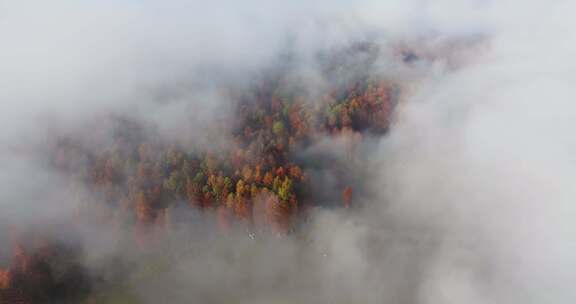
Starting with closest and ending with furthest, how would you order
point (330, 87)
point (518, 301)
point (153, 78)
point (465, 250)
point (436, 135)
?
point (518, 301) → point (465, 250) → point (436, 135) → point (330, 87) → point (153, 78)

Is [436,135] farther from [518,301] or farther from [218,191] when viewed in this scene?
[218,191]

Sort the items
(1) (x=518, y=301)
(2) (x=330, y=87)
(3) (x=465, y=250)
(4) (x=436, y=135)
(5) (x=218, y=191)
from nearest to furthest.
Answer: (1) (x=518, y=301) → (3) (x=465, y=250) → (5) (x=218, y=191) → (4) (x=436, y=135) → (2) (x=330, y=87)

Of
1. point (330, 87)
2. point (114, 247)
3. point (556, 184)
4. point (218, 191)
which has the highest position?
point (330, 87)

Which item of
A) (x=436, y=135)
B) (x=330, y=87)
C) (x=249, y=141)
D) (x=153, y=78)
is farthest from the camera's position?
(x=153, y=78)

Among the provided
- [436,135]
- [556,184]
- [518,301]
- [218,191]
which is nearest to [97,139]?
[218,191]

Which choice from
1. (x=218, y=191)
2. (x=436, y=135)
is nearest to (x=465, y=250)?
(x=436, y=135)

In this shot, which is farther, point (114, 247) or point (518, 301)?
point (114, 247)

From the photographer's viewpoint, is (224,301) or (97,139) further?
(97,139)

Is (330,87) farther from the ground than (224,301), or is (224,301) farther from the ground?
(330,87)

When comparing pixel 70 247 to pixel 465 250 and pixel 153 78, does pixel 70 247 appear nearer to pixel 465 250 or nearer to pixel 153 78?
pixel 465 250
